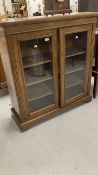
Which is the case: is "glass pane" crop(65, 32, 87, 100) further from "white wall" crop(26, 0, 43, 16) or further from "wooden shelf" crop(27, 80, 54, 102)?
"white wall" crop(26, 0, 43, 16)

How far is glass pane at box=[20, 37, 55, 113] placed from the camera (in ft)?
5.57


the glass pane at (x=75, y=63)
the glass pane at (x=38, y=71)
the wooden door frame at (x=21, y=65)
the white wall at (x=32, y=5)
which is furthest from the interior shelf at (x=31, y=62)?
the white wall at (x=32, y=5)

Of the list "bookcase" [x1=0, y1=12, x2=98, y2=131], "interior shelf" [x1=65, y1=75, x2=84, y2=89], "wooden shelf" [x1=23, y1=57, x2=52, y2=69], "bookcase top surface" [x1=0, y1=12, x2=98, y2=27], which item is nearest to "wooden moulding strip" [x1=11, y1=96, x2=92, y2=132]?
"bookcase" [x1=0, y1=12, x2=98, y2=131]

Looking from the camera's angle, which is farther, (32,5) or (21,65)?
(32,5)

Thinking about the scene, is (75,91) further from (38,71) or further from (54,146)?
(54,146)

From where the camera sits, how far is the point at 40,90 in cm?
206

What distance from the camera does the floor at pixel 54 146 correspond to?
4.75ft

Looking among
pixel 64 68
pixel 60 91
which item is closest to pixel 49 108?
pixel 60 91

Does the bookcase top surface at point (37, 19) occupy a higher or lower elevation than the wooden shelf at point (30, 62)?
higher

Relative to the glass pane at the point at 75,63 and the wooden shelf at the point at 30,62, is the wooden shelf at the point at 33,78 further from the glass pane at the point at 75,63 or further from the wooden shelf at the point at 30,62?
the glass pane at the point at 75,63

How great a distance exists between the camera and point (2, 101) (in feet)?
8.25

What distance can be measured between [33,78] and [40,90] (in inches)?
9.5

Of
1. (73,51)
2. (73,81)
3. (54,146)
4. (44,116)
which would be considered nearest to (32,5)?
(73,51)

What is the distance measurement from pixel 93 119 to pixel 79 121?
0.59 ft
